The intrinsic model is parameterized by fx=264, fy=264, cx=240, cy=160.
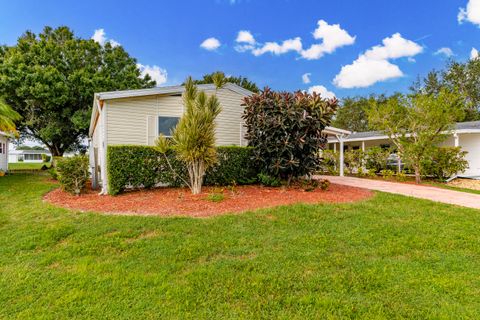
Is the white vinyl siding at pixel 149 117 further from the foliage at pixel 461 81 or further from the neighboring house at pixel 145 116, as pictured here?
the foliage at pixel 461 81

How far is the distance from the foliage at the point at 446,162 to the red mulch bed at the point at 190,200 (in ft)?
24.6

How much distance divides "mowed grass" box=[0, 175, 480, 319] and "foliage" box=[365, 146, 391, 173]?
1066 centimetres

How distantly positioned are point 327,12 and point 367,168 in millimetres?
9361

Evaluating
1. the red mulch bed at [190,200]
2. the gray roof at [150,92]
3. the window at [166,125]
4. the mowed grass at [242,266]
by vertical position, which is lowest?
the mowed grass at [242,266]

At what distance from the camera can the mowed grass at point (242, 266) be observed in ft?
8.43

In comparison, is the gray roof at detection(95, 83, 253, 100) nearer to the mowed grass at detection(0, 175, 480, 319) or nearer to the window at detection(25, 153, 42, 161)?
the mowed grass at detection(0, 175, 480, 319)

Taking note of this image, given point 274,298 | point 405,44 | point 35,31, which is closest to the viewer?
point 274,298

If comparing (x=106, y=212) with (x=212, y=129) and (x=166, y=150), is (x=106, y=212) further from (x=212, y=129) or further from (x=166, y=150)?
(x=212, y=129)

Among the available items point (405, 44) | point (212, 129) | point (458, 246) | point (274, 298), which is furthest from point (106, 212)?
point (405, 44)

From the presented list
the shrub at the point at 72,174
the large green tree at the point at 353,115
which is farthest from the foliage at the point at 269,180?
the large green tree at the point at 353,115

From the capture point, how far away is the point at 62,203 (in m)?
6.90

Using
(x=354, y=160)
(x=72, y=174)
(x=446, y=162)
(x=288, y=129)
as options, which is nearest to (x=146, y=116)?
(x=72, y=174)

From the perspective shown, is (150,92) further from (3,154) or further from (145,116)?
(3,154)

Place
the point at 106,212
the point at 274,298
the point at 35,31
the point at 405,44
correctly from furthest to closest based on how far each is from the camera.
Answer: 1. the point at 405,44
2. the point at 35,31
3. the point at 106,212
4. the point at 274,298
